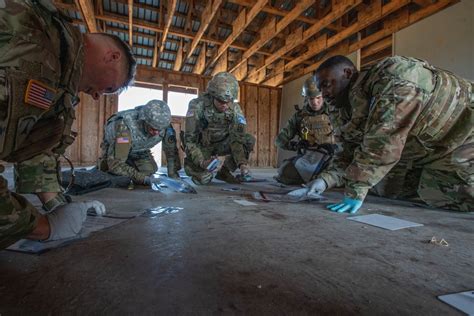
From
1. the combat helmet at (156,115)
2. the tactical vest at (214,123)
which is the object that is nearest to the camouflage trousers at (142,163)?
the combat helmet at (156,115)

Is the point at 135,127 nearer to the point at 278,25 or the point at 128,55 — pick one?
the point at 128,55

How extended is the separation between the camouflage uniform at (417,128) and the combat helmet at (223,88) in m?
1.62

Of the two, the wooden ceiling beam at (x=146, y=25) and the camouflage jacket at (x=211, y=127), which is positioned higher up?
→ the wooden ceiling beam at (x=146, y=25)

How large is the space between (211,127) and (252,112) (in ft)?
16.3

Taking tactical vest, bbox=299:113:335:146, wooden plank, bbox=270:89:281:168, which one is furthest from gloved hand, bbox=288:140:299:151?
wooden plank, bbox=270:89:281:168

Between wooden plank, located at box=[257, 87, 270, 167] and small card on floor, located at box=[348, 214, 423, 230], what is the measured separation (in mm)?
6982

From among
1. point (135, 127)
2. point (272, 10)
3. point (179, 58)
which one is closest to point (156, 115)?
point (135, 127)

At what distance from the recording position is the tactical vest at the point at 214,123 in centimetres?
348

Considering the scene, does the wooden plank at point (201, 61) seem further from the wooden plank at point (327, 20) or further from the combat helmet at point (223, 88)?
the combat helmet at point (223, 88)

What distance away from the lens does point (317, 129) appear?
3.25 meters

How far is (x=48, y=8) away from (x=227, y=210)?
3.97 feet

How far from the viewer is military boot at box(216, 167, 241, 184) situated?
136 inches

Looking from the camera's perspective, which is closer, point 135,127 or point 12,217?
point 12,217

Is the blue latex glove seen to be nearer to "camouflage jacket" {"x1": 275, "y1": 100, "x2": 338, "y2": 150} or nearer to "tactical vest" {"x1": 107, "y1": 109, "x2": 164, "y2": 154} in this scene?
"camouflage jacket" {"x1": 275, "y1": 100, "x2": 338, "y2": 150}
